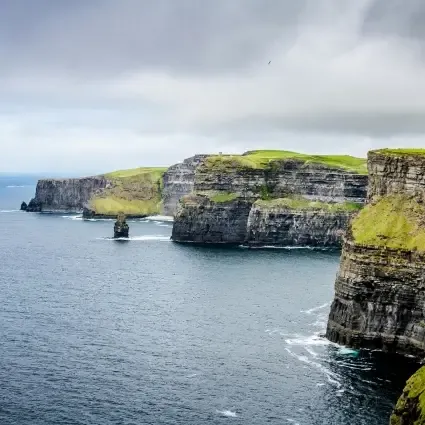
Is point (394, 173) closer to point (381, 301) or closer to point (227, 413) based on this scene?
point (381, 301)

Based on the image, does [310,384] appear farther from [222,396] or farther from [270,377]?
[222,396]

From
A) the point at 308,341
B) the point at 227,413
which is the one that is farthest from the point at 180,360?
the point at 308,341

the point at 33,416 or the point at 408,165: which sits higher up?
the point at 408,165

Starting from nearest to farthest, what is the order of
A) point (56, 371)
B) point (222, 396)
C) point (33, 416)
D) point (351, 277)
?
point (33, 416) < point (222, 396) < point (56, 371) < point (351, 277)

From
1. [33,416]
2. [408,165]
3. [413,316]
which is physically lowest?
[33,416]

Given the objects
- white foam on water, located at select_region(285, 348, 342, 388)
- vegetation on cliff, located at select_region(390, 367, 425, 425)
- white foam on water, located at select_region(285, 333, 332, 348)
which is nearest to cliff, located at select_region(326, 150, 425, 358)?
white foam on water, located at select_region(285, 333, 332, 348)

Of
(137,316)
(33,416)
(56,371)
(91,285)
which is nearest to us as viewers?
(33,416)

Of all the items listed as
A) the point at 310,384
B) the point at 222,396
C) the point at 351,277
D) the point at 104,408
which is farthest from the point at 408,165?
the point at 104,408
